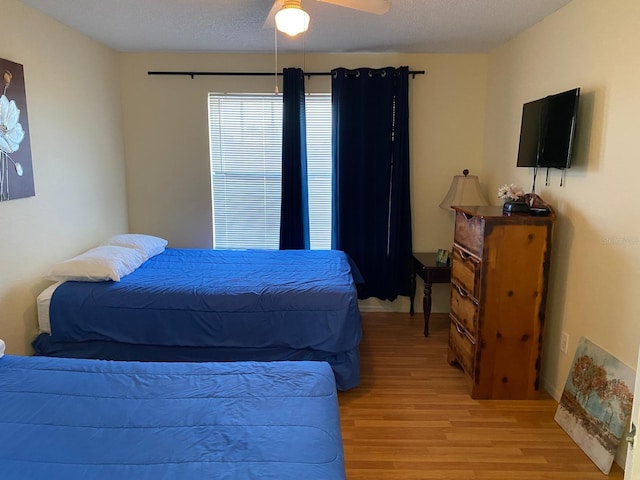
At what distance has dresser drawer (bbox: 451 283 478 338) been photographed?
9.04 feet

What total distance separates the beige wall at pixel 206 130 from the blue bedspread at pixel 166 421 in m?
2.48

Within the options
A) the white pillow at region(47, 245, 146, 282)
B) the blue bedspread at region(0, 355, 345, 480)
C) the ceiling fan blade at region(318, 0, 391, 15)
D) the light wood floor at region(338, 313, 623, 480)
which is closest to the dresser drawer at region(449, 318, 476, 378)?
the light wood floor at region(338, 313, 623, 480)

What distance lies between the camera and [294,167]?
4.00m

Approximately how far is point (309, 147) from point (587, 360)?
282 cm

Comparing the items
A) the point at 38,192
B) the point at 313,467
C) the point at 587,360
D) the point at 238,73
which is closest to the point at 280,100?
the point at 238,73

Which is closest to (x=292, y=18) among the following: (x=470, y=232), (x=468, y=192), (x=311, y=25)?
(x=311, y=25)

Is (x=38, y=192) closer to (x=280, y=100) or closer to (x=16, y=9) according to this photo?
(x=16, y=9)

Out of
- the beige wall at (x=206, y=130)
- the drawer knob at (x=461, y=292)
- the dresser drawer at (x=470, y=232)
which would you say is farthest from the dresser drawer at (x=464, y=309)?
the beige wall at (x=206, y=130)

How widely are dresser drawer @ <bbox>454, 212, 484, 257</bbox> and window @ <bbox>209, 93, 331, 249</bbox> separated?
152cm

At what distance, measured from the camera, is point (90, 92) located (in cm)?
354

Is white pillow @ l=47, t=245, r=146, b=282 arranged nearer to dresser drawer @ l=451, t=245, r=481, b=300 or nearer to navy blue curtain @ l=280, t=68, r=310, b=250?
navy blue curtain @ l=280, t=68, r=310, b=250

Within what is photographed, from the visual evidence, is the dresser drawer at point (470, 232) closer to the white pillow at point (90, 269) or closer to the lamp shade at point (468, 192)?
the lamp shade at point (468, 192)

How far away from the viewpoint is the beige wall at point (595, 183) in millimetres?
2129

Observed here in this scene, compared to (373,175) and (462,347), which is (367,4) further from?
(462,347)
